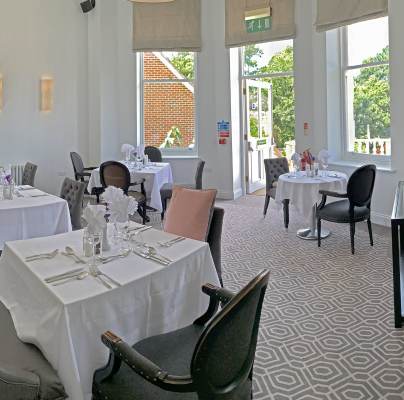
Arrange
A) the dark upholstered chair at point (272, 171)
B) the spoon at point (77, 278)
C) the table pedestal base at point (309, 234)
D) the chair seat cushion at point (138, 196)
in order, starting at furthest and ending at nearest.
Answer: the dark upholstered chair at point (272, 171)
the chair seat cushion at point (138, 196)
the table pedestal base at point (309, 234)
the spoon at point (77, 278)

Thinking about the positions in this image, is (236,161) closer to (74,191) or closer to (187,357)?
(74,191)

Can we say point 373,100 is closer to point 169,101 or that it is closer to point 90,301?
point 169,101

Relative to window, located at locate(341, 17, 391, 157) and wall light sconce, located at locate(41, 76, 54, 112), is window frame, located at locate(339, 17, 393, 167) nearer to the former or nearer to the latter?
window, located at locate(341, 17, 391, 157)

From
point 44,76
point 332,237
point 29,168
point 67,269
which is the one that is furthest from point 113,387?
point 44,76

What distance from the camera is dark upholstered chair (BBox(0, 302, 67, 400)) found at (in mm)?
1420

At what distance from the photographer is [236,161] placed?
29.1ft

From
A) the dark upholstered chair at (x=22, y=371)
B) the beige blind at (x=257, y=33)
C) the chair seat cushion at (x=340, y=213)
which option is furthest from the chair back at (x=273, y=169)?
the dark upholstered chair at (x=22, y=371)

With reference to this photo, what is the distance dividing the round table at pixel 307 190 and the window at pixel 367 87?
160 centimetres

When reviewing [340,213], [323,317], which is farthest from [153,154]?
[323,317]

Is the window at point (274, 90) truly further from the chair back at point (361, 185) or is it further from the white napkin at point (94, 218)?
the white napkin at point (94, 218)

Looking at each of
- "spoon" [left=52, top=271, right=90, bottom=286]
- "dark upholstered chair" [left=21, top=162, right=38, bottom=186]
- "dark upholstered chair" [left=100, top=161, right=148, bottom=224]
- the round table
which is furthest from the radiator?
"spoon" [left=52, top=271, right=90, bottom=286]

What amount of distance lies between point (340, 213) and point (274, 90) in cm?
484

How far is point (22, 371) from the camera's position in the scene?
5.15 ft

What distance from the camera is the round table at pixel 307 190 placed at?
5.37m
